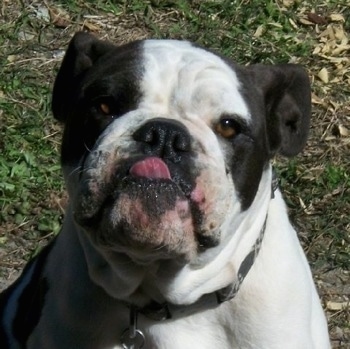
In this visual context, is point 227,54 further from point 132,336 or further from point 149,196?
point 149,196

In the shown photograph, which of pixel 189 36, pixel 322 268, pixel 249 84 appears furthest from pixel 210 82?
pixel 189 36

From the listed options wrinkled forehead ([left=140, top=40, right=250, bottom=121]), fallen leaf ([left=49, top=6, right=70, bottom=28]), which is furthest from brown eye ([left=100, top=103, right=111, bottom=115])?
fallen leaf ([left=49, top=6, right=70, bottom=28])

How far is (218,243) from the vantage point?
3.37 m

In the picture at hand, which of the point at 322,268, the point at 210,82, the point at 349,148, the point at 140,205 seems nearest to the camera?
the point at 140,205

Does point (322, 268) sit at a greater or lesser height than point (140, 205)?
lesser

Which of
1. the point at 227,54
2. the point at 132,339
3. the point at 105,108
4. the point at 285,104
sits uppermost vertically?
the point at 105,108

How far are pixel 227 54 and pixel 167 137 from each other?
289 centimetres

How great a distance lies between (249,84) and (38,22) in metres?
2.86

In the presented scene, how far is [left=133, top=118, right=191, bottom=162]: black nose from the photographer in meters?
3.25

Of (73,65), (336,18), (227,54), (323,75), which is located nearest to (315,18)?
(336,18)

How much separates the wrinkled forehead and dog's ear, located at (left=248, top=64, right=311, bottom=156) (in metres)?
0.22

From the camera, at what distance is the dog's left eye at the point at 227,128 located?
343cm

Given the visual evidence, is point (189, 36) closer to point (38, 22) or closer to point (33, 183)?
point (38, 22)

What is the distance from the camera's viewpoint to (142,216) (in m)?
3.18
